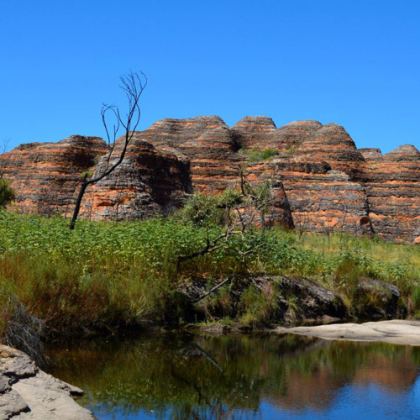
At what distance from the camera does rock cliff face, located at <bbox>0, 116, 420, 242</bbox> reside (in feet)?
127

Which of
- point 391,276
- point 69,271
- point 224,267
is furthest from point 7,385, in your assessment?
point 391,276

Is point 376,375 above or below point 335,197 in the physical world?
below

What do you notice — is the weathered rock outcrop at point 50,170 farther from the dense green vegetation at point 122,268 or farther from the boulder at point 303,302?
the boulder at point 303,302

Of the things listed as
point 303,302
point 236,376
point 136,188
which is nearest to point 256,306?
point 303,302

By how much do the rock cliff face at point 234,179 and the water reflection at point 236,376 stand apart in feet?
84.0

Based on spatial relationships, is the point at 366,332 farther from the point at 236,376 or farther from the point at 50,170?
the point at 50,170

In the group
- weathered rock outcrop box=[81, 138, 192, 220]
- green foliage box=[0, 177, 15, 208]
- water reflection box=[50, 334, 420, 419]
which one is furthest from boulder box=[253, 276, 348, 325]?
green foliage box=[0, 177, 15, 208]

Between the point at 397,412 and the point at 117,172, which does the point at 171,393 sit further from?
the point at 117,172

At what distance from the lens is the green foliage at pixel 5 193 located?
38.5 m

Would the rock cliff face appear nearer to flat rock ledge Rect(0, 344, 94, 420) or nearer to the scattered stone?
the scattered stone

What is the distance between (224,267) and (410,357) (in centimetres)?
475

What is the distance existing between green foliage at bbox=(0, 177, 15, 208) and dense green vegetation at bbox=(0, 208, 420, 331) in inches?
911

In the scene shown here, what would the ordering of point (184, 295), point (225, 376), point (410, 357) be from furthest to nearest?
1. point (184, 295)
2. point (410, 357)
3. point (225, 376)

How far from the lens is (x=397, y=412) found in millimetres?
7871
